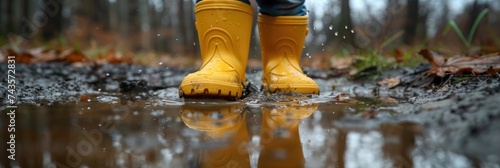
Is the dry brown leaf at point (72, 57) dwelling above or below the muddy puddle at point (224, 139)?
above

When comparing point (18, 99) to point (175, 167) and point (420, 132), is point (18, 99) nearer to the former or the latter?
point (175, 167)

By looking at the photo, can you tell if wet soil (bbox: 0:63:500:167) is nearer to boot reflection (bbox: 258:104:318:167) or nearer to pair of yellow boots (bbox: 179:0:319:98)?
boot reflection (bbox: 258:104:318:167)

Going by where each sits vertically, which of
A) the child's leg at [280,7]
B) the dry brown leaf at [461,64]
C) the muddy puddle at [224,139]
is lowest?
the muddy puddle at [224,139]

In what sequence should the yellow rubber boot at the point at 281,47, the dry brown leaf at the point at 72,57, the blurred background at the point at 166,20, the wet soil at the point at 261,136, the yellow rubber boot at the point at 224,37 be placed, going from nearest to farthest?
the wet soil at the point at 261,136 < the yellow rubber boot at the point at 224,37 < the yellow rubber boot at the point at 281,47 < the dry brown leaf at the point at 72,57 < the blurred background at the point at 166,20

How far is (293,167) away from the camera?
1.78 ft

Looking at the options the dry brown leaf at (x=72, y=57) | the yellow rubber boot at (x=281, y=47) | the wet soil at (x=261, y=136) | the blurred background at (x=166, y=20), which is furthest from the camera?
the blurred background at (x=166, y=20)

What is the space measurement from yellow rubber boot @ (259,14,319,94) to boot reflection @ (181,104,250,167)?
57 cm

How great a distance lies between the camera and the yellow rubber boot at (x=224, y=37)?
4.97 feet

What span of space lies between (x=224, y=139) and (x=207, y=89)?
652mm

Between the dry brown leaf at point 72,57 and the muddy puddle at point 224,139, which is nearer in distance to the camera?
the muddy puddle at point 224,139

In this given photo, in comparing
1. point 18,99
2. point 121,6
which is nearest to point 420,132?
point 18,99

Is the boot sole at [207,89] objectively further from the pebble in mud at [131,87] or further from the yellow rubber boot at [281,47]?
the pebble in mud at [131,87]

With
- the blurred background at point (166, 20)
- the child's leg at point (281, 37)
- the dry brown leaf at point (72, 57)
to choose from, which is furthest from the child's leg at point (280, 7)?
the blurred background at point (166, 20)

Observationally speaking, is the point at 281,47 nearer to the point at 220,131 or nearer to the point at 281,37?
the point at 281,37
